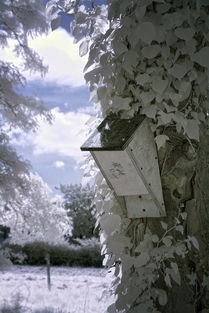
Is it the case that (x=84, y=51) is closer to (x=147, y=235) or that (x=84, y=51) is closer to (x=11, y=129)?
(x=147, y=235)

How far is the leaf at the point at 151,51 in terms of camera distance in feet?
3.36

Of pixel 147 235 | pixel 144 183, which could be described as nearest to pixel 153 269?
pixel 147 235

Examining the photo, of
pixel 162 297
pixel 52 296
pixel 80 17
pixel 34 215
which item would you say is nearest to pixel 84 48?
pixel 80 17

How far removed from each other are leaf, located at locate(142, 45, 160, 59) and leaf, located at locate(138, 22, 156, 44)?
0.06 m

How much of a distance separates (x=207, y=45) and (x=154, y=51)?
0.59ft

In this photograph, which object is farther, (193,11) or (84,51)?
(84,51)

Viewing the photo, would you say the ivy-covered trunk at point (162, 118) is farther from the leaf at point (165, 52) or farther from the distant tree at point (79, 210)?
the distant tree at point (79, 210)

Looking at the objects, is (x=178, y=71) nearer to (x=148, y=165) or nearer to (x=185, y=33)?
(x=185, y=33)

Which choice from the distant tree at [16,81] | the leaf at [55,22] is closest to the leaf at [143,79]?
the leaf at [55,22]

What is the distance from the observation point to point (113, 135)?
3.39 feet

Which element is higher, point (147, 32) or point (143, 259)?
point (147, 32)

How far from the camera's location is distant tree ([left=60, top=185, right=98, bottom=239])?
927 centimetres

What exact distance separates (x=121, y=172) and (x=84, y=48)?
0.42m

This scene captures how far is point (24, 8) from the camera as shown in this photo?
3.65 m
